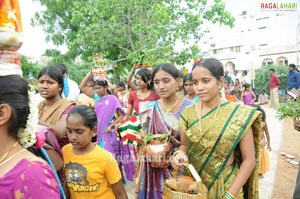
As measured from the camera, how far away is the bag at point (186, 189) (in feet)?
5.96

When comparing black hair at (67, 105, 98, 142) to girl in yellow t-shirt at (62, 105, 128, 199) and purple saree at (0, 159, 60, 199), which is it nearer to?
girl in yellow t-shirt at (62, 105, 128, 199)

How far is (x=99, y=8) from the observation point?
440 inches

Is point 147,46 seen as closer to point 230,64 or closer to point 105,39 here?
point 105,39

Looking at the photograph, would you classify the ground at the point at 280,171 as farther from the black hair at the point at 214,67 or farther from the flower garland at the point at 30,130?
the flower garland at the point at 30,130

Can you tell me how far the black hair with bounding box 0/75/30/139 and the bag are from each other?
96cm

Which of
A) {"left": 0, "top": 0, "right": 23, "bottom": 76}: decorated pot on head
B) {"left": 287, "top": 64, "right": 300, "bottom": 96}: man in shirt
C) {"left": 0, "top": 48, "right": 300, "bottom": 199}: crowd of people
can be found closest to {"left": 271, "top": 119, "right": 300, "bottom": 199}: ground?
{"left": 0, "top": 48, "right": 300, "bottom": 199}: crowd of people

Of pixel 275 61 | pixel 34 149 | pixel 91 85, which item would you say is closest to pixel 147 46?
pixel 91 85

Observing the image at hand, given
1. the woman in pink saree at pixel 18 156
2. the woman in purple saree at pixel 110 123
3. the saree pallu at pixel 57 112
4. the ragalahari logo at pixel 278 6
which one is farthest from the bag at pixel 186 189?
the ragalahari logo at pixel 278 6

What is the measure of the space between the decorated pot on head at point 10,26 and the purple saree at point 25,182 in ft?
1.59

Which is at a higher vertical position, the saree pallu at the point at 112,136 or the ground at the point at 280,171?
the saree pallu at the point at 112,136

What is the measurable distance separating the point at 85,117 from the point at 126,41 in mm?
9923

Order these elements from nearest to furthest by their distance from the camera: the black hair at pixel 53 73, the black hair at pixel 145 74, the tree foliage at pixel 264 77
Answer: the black hair at pixel 53 73, the black hair at pixel 145 74, the tree foliage at pixel 264 77

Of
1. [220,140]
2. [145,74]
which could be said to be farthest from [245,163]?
[145,74]

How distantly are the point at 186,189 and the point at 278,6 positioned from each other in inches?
913
